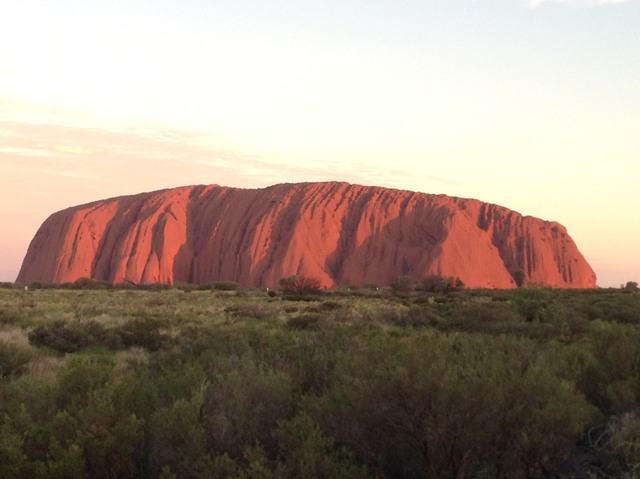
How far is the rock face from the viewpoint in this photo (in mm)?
79312

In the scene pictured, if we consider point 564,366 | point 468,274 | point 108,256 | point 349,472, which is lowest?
point 108,256

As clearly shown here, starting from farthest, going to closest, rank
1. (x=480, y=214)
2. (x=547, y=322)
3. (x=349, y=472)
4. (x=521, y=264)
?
(x=480, y=214) < (x=521, y=264) < (x=547, y=322) < (x=349, y=472)

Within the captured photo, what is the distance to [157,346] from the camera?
15.8m

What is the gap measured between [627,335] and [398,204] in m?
78.1

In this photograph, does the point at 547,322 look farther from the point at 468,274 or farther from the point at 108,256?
the point at 108,256

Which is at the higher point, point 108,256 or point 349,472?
point 349,472

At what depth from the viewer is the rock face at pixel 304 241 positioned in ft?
260

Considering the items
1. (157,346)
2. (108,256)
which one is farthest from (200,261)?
(157,346)

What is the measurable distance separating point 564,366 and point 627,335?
1857 mm

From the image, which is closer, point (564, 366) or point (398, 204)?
point (564, 366)

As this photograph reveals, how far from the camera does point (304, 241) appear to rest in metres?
81.2

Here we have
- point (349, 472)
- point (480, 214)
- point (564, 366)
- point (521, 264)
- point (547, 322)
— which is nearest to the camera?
point (349, 472)

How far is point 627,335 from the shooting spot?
9.57 meters

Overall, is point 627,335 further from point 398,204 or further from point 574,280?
point 574,280
